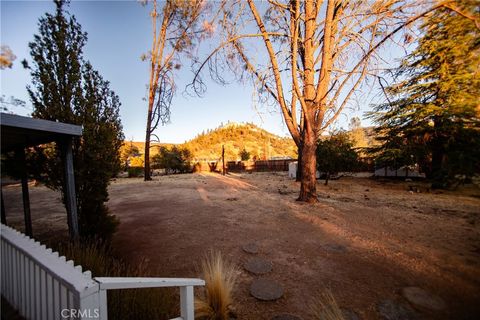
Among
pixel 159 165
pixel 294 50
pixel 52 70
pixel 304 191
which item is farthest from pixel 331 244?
pixel 159 165

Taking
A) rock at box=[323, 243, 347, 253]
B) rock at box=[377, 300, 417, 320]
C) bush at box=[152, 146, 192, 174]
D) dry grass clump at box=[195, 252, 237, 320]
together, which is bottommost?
rock at box=[377, 300, 417, 320]

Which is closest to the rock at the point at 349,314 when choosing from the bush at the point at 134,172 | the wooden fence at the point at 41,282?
the wooden fence at the point at 41,282

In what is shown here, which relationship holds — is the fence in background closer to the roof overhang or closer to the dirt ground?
the dirt ground

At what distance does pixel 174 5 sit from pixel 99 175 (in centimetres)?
1334

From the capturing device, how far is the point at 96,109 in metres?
3.90

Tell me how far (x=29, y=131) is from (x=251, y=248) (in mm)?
3759

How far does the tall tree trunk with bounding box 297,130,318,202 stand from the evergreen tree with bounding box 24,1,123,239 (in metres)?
5.47

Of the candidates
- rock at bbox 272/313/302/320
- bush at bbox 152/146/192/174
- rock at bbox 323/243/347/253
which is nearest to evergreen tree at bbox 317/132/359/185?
rock at bbox 323/243/347/253

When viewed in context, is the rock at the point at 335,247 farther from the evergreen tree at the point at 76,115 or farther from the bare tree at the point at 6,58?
the bare tree at the point at 6,58

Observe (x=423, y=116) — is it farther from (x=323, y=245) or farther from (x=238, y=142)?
(x=238, y=142)

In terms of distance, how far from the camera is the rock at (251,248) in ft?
11.9

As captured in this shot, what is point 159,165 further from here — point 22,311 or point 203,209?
point 22,311

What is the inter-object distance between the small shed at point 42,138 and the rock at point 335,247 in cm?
421

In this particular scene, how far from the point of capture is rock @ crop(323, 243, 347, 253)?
3589 millimetres
